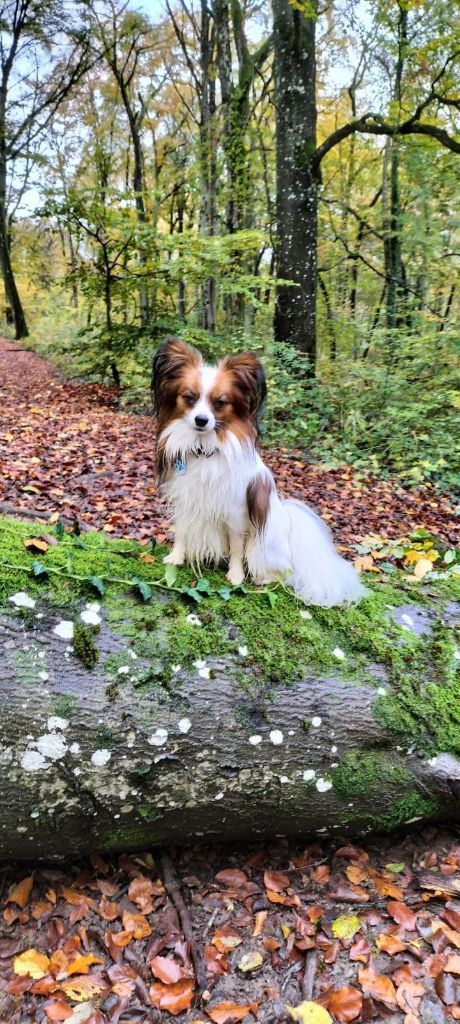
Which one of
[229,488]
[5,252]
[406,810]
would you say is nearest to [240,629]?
[229,488]

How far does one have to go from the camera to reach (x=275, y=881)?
7.97 ft

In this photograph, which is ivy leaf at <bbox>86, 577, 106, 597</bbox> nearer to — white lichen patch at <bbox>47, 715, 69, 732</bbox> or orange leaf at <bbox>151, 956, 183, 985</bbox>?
white lichen patch at <bbox>47, 715, 69, 732</bbox>

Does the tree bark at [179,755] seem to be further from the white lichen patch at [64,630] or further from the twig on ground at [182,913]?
the twig on ground at [182,913]

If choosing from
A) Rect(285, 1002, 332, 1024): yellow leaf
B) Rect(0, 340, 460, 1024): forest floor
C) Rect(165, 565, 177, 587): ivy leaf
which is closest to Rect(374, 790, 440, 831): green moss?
Rect(0, 340, 460, 1024): forest floor

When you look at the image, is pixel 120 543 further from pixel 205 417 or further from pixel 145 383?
pixel 145 383

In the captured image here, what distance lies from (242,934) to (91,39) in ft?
80.7

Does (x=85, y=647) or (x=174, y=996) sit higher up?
(x=85, y=647)

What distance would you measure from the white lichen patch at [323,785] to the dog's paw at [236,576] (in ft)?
3.15

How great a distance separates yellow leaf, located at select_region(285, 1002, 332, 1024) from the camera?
6.34 feet

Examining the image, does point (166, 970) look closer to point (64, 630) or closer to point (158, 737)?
point (158, 737)

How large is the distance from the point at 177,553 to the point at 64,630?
785mm

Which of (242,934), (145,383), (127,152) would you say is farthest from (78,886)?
(127,152)

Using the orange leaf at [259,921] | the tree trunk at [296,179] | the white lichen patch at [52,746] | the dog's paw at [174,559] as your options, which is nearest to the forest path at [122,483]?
the dog's paw at [174,559]

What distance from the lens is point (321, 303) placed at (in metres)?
13.7
